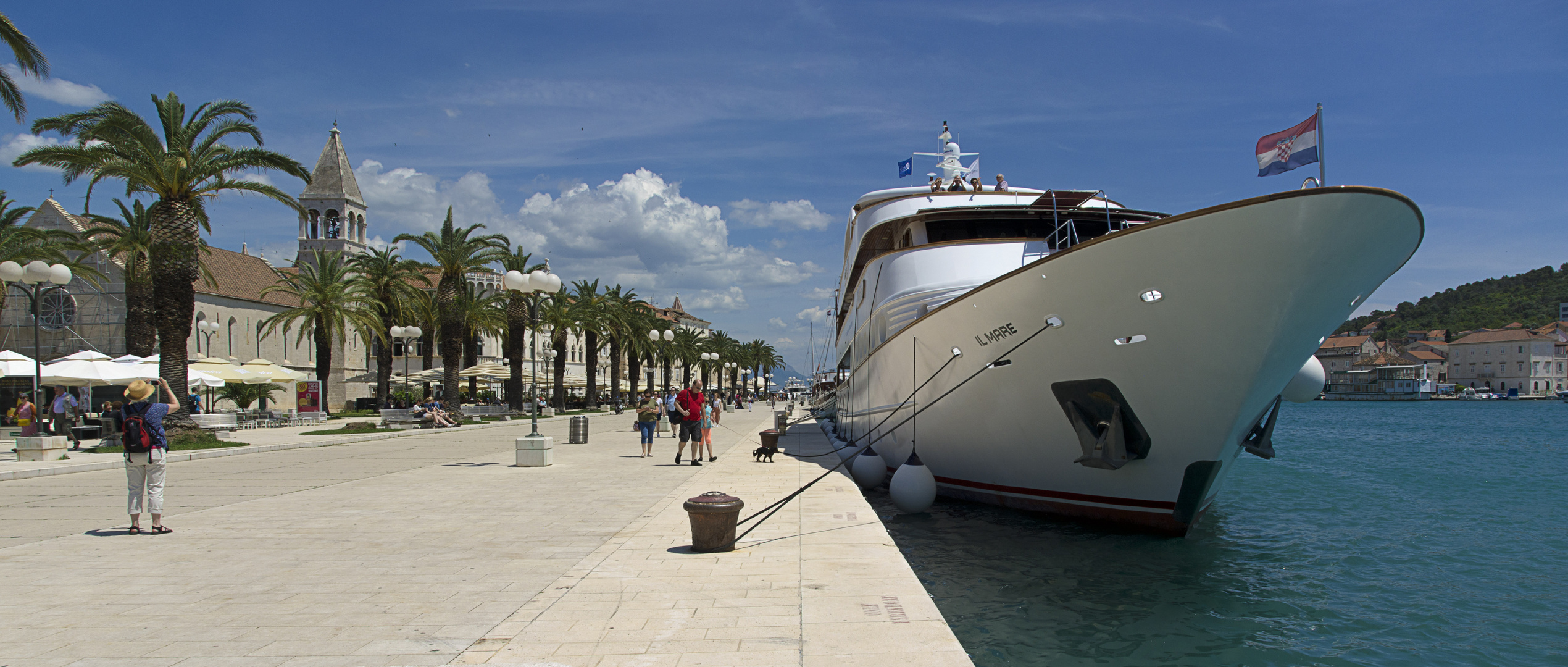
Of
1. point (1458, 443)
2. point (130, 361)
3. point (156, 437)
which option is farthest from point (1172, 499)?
point (1458, 443)

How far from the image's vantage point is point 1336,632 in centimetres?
817

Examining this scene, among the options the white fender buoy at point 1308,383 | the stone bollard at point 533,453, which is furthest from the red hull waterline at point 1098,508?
the stone bollard at point 533,453

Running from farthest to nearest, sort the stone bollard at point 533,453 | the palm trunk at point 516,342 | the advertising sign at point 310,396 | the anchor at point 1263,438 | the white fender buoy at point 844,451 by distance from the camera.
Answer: the palm trunk at point 516,342 < the advertising sign at point 310,396 < the white fender buoy at point 844,451 < the stone bollard at point 533,453 < the anchor at point 1263,438

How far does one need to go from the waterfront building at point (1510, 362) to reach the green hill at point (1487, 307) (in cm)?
541

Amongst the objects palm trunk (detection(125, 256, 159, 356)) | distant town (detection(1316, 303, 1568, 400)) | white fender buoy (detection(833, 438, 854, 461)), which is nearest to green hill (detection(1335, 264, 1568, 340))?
distant town (detection(1316, 303, 1568, 400))

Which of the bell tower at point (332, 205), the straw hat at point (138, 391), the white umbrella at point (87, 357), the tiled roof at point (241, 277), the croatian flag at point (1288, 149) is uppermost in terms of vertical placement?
the bell tower at point (332, 205)

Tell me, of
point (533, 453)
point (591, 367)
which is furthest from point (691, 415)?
point (591, 367)

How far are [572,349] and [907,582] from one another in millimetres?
100073

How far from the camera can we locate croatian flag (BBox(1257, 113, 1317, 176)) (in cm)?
855

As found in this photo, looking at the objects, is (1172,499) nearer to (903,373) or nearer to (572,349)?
(903,373)

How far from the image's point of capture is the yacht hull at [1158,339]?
8.30m

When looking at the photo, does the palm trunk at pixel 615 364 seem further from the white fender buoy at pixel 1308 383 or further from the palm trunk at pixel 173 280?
the white fender buoy at pixel 1308 383

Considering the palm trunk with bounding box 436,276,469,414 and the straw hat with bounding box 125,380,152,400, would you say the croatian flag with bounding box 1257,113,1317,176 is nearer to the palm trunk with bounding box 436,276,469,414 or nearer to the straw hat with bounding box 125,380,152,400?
the straw hat with bounding box 125,380,152,400

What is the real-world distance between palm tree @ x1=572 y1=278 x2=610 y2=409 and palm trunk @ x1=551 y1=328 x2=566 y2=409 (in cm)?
146
